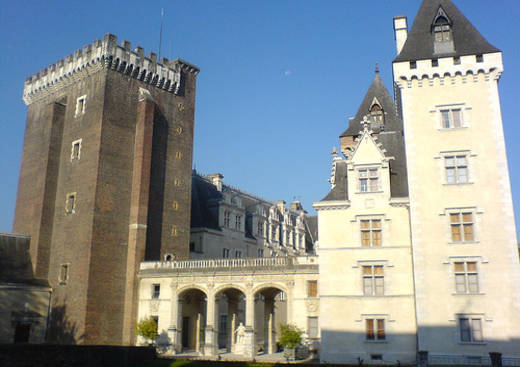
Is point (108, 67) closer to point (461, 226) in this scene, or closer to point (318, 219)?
point (318, 219)

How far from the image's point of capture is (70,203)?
141ft

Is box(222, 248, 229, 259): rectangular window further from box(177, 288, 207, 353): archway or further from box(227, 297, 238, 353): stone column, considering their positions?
box(227, 297, 238, 353): stone column

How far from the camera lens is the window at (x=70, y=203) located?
140ft

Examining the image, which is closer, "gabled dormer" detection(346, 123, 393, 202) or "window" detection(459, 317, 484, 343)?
"window" detection(459, 317, 484, 343)

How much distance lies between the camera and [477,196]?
94.2ft

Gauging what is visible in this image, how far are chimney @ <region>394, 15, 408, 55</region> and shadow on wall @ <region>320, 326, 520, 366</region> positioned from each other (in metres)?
19.2

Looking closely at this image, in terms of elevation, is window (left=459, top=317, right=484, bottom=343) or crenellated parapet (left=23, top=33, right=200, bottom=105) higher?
crenellated parapet (left=23, top=33, right=200, bottom=105)

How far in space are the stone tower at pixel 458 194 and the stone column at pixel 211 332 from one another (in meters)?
15.9

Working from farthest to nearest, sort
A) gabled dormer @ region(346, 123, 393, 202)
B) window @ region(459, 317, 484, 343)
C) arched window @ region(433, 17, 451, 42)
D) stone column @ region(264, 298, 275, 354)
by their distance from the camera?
stone column @ region(264, 298, 275, 354), arched window @ region(433, 17, 451, 42), gabled dormer @ region(346, 123, 393, 202), window @ region(459, 317, 484, 343)

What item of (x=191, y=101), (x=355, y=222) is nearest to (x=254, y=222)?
(x=191, y=101)

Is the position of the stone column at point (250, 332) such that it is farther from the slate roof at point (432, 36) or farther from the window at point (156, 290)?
the slate roof at point (432, 36)

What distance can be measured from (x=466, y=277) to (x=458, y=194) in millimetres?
4565

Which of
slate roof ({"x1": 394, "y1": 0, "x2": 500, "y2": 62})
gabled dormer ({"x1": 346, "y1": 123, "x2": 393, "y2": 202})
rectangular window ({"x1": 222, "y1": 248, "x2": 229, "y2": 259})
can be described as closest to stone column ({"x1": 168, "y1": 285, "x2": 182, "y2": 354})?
rectangular window ({"x1": 222, "y1": 248, "x2": 229, "y2": 259})

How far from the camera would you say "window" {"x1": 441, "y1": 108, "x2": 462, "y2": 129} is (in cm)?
3011
